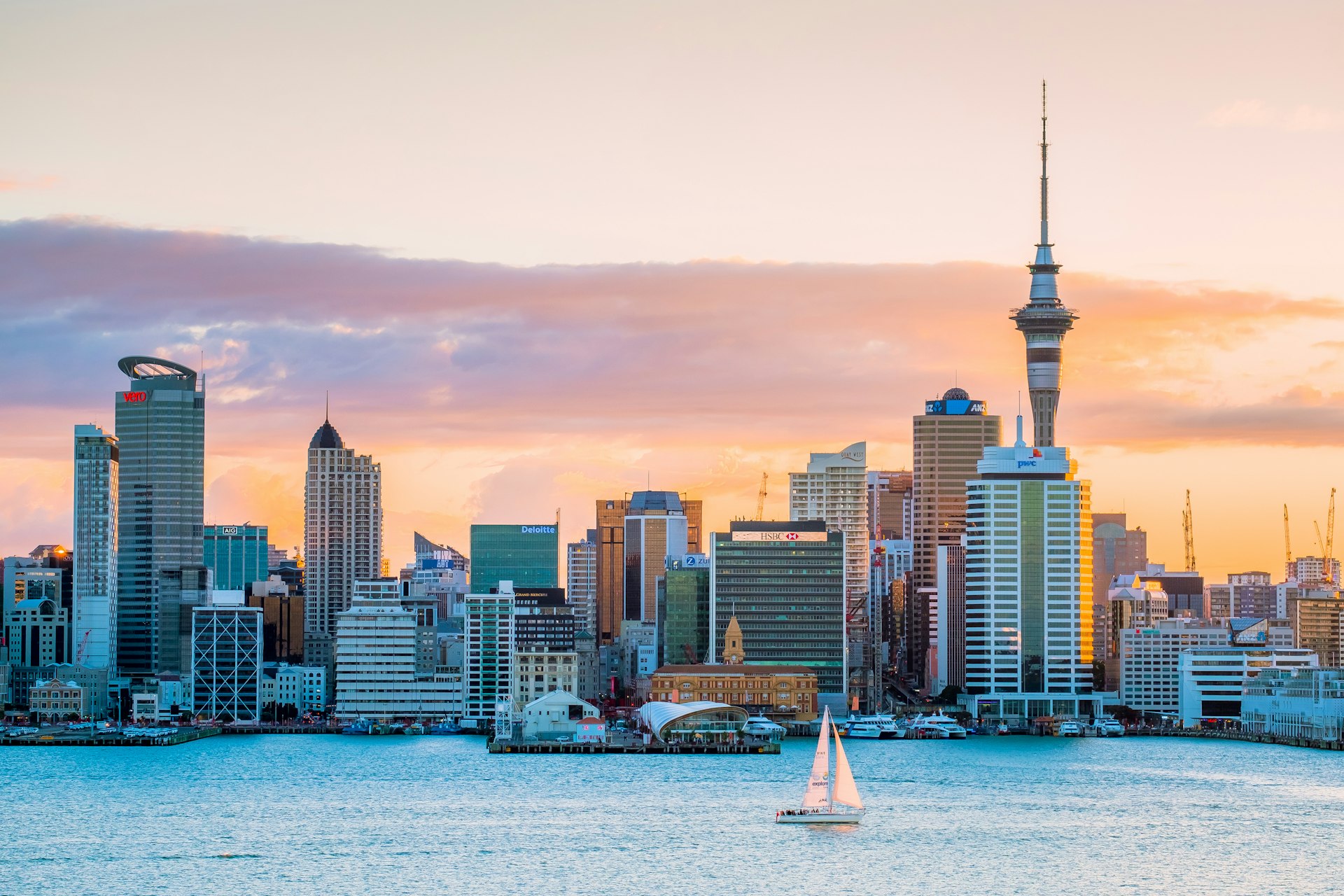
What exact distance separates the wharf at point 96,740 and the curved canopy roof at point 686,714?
38935 millimetres

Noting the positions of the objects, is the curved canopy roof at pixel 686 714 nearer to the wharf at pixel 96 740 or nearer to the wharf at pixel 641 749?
the wharf at pixel 641 749

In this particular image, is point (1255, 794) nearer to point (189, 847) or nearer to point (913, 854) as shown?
point (913, 854)

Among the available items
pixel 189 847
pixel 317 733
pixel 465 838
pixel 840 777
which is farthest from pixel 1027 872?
pixel 317 733

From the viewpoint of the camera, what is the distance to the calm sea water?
88.7 m

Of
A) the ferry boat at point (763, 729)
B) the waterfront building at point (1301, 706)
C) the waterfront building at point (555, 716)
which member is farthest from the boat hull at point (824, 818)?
the waterfront building at point (1301, 706)

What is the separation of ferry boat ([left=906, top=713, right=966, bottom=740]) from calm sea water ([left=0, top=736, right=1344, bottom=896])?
102ft

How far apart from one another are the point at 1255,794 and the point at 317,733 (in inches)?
3769

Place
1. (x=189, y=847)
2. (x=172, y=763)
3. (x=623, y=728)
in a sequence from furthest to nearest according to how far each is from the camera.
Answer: (x=623, y=728) → (x=172, y=763) → (x=189, y=847)

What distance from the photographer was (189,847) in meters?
98.1

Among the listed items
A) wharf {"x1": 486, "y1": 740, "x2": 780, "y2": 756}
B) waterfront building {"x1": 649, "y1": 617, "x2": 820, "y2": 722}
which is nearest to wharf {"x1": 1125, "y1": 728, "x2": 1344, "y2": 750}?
waterfront building {"x1": 649, "y1": 617, "x2": 820, "y2": 722}

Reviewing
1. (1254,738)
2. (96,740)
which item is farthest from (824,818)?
(1254,738)

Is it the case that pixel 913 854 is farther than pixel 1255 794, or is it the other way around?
pixel 1255 794

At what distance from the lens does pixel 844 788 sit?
4183 inches

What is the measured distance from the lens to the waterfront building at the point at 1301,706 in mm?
184750
